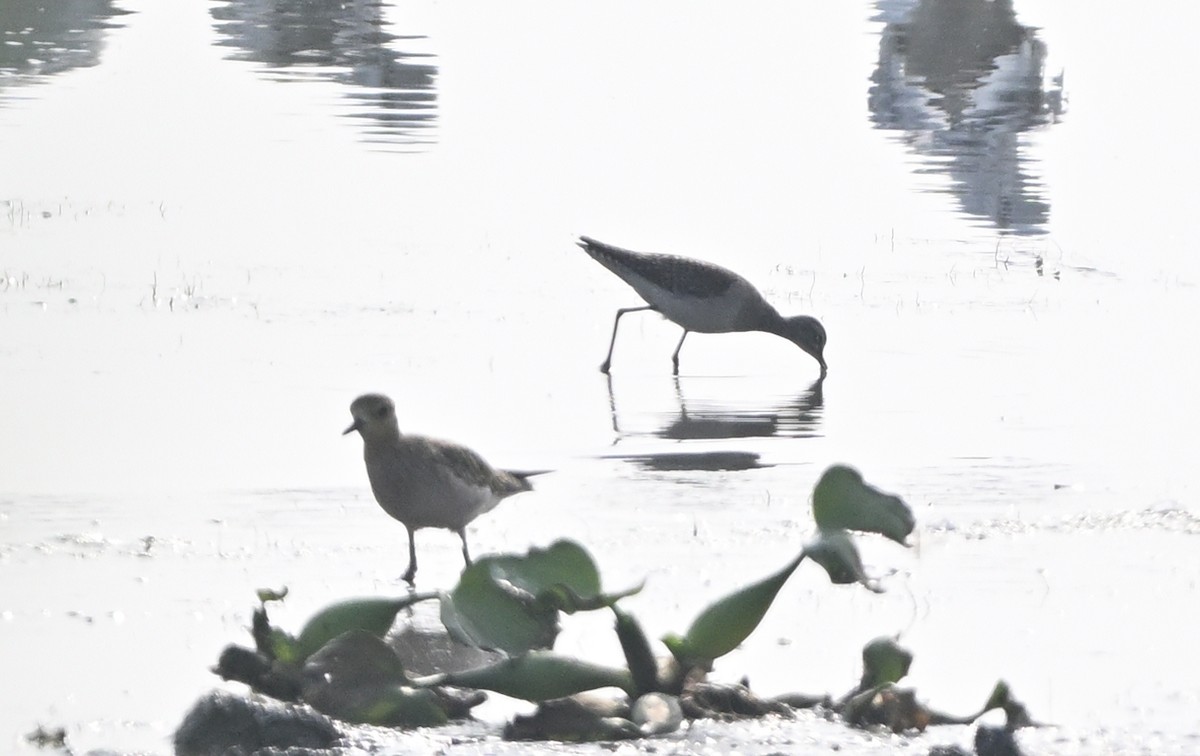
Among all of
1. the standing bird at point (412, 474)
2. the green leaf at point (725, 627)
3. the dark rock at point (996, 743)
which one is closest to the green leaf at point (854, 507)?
the green leaf at point (725, 627)

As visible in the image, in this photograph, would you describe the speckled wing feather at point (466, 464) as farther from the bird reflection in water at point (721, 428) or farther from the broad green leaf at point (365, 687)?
the bird reflection in water at point (721, 428)

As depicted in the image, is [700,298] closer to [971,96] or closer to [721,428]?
[721,428]

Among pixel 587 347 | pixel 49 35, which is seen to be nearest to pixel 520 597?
pixel 587 347

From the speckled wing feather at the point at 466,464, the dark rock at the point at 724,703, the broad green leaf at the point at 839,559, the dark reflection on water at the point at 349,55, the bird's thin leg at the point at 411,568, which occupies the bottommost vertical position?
the dark reflection on water at the point at 349,55

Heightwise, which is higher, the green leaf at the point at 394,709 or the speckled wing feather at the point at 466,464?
the green leaf at the point at 394,709

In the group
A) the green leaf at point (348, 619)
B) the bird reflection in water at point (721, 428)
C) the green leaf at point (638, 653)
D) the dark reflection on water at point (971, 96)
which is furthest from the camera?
the dark reflection on water at point (971, 96)

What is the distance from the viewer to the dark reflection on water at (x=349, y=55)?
23188 mm

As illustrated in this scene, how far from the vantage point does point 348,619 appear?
581 cm

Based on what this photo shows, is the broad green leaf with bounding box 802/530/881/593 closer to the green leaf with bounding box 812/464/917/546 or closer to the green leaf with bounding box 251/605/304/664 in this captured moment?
the green leaf with bounding box 812/464/917/546

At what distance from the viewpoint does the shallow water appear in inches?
275

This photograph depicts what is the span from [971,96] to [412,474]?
1967 centimetres

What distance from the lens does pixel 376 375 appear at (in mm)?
12539

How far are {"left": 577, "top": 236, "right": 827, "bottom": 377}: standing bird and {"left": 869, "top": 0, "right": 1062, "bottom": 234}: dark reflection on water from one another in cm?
607

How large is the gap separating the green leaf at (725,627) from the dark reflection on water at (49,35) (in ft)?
66.0
